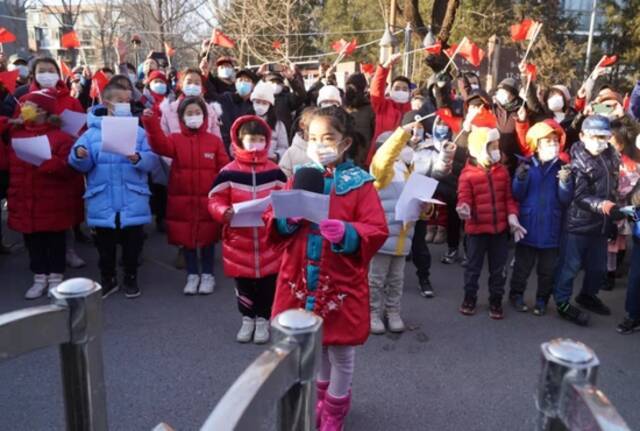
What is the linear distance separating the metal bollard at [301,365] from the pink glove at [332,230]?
1.25m

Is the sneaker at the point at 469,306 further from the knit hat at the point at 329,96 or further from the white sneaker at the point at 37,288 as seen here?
the white sneaker at the point at 37,288

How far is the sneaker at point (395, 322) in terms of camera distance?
412cm

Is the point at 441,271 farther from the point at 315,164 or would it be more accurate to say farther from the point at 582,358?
the point at 582,358

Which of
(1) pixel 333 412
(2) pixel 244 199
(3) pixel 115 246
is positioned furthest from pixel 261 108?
(1) pixel 333 412

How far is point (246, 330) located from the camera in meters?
3.93

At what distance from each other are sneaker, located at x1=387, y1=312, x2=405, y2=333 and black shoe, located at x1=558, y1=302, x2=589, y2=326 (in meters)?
1.34

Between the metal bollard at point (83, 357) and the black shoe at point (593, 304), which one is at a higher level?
the metal bollard at point (83, 357)

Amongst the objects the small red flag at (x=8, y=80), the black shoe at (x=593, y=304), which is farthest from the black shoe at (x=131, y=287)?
the black shoe at (x=593, y=304)

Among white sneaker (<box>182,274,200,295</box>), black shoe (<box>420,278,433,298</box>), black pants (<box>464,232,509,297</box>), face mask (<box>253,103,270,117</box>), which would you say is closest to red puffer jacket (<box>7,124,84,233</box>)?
white sneaker (<box>182,274,200,295</box>)

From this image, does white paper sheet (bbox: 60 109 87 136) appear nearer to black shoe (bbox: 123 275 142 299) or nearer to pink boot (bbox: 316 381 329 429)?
black shoe (bbox: 123 275 142 299)

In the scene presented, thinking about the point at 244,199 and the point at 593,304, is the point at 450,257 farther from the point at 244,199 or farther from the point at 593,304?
the point at 244,199

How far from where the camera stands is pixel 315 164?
2.64m

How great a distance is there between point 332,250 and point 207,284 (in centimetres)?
258

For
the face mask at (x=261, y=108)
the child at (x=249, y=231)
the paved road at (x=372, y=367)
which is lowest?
the paved road at (x=372, y=367)
